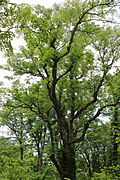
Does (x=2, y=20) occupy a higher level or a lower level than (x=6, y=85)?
lower

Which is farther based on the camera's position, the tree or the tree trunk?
the tree trunk

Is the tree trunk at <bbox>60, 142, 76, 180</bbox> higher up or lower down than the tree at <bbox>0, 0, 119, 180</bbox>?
lower down

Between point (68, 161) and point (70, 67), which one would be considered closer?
point (70, 67)

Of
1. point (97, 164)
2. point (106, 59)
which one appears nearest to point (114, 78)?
point (106, 59)

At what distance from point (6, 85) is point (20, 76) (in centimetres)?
109

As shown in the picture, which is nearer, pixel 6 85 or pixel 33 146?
pixel 6 85

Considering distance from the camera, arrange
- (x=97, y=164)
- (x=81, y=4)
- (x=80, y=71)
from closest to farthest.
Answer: (x=81, y=4)
(x=80, y=71)
(x=97, y=164)

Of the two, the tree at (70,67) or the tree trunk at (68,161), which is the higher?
the tree at (70,67)

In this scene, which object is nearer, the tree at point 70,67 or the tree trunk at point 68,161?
the tree at point 70,67

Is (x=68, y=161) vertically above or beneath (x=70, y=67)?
beneath

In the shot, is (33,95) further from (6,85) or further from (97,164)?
(97,164)

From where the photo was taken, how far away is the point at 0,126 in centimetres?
1541

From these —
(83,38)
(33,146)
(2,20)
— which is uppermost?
(83,38)

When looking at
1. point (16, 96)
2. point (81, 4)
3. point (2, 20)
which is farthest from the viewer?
point (16, 96)
